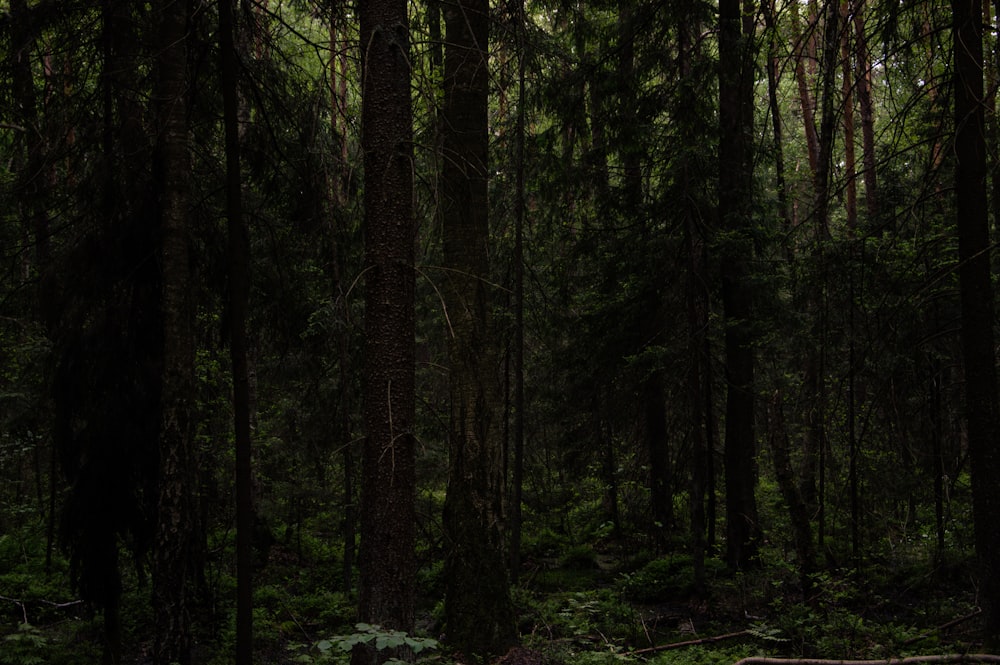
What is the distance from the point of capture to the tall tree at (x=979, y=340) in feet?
18.6

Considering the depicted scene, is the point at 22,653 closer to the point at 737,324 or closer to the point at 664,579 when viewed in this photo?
the point at 664,579

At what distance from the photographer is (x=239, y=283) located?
6.10 meters

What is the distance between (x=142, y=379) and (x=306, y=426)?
6.29 metres

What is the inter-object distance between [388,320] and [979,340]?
200 inches

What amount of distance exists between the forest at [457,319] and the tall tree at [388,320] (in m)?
0.02

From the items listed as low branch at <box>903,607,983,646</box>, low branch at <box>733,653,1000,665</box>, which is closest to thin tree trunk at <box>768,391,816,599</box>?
low branch at <box>903,607,983,646</box>

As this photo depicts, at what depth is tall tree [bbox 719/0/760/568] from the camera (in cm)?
1116

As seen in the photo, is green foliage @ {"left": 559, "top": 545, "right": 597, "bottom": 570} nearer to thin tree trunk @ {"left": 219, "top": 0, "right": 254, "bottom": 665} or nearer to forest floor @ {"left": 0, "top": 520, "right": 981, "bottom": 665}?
forest floor @ {"left": 0, "top": 520, "right": 981, "bottom": 665}

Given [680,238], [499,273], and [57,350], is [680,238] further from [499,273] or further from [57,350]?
[57,350]

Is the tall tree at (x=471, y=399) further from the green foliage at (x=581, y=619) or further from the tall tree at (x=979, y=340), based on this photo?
the tall tree at (x=979, y=340)

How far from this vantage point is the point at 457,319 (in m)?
7.84

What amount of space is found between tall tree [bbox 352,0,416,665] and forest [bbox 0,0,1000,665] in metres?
0.02

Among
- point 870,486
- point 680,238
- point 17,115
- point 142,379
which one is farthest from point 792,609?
point 17,115

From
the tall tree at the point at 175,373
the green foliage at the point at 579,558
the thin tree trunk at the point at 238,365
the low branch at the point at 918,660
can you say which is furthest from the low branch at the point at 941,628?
the green foliage at the point at 579,558
